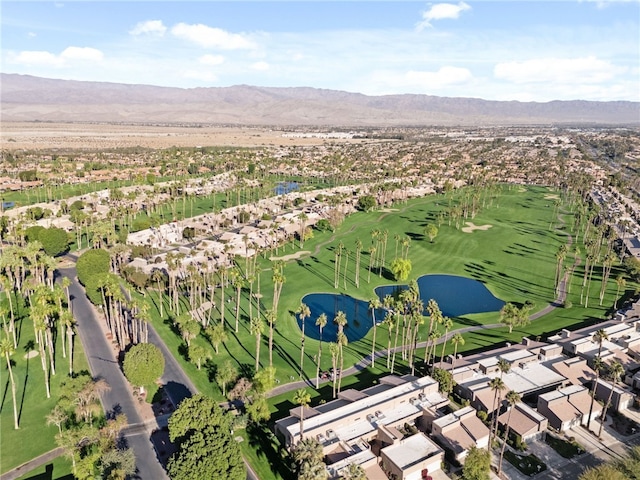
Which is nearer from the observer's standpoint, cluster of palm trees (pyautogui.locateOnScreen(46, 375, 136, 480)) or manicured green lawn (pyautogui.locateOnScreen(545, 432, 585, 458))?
cluster of palm trees (pyautogui.locateOnScreen(46, 375, 136, 480))

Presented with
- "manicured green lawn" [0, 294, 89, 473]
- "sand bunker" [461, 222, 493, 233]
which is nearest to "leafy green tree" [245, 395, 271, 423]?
"manicured green lawn" [0, 294, 89, 473]

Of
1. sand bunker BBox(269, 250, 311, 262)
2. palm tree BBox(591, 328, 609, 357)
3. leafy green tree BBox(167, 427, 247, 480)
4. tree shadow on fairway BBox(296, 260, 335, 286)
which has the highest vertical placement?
palm tree BBox(591, 328, 609, 357)

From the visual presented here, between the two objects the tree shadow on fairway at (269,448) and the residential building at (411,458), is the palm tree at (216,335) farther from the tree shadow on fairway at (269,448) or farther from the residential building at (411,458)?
the residential building at (411,458)

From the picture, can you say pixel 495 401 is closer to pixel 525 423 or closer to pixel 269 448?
pixel 525 423

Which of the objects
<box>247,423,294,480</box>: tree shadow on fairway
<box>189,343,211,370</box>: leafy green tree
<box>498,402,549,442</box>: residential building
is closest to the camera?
<box>247,423,294,480</box>: tree shadow on fairway

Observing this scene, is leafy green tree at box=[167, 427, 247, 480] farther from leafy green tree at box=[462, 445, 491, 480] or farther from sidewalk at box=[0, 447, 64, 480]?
leafy green tree at box=[462, 445, 491, 480]

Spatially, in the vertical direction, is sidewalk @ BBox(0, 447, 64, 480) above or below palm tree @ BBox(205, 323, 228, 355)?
below

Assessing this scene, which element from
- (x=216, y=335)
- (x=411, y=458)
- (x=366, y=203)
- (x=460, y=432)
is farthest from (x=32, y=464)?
(x=366, y=203)

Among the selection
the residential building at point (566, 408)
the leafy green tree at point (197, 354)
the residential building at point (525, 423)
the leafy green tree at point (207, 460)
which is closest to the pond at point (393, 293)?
the leafy green tree at point (197, 354)
